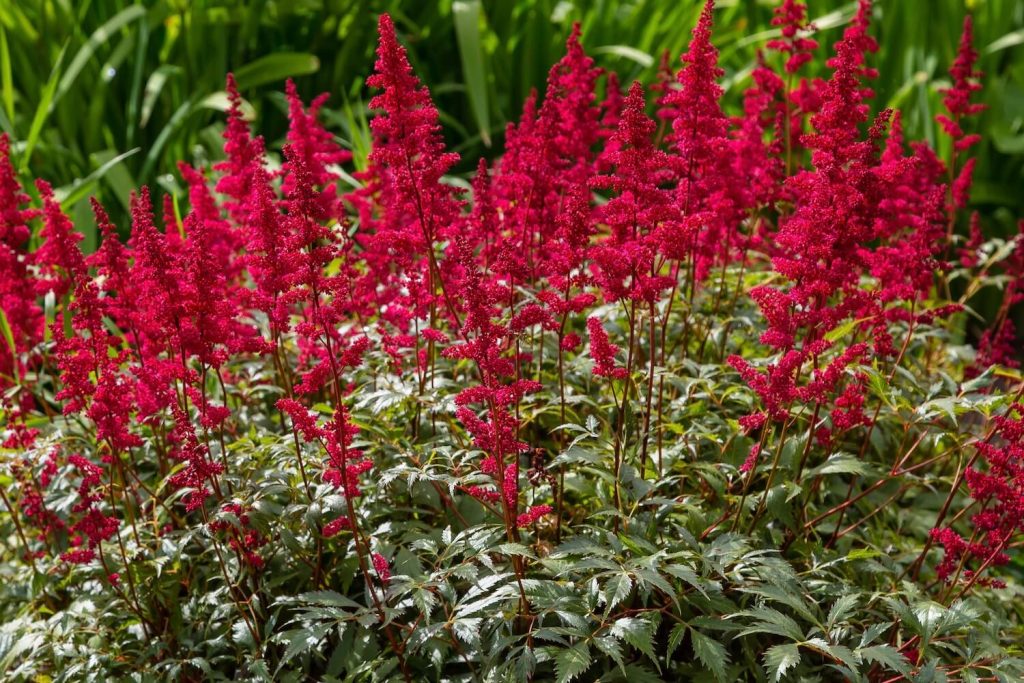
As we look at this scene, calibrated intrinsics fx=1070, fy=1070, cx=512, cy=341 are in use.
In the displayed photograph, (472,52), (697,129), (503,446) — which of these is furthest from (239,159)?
(472,52)

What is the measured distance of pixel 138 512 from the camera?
12.3 ft

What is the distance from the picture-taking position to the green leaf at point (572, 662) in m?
2.36

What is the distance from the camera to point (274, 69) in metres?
7.54

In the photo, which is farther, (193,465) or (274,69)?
(274,69)

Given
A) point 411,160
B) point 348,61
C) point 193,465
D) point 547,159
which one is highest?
point 411,160

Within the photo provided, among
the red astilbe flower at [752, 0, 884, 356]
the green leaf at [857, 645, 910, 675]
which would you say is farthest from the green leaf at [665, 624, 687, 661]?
the red astilbe flower at [752, 0, 884, 356]

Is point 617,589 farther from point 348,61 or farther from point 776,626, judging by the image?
point 348,61

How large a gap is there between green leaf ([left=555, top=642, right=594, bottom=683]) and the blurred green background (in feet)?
15.0

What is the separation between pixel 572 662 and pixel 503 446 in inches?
21.8

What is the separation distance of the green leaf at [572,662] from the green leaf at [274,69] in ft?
18.6

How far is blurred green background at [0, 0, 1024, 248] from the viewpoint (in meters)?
7.22

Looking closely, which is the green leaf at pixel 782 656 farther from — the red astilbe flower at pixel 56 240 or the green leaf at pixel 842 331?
the red astilbe flower at pixel 56 240

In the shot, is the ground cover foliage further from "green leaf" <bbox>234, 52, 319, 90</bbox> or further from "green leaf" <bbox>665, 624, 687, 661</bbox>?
"green leaf" <bbox>234, 52, 319, 90</bbox>

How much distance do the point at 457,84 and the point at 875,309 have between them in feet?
17.9
